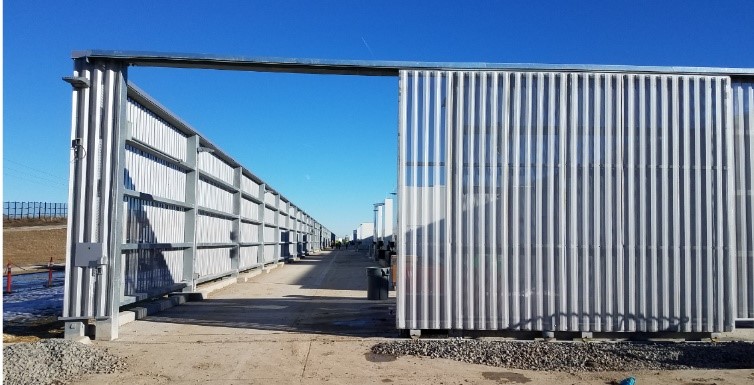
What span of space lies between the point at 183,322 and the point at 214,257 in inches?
298

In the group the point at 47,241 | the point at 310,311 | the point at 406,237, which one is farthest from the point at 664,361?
the point at 47,241

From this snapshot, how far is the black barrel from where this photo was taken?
15480mm

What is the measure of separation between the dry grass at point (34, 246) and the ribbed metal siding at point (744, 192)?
4103 centimetres

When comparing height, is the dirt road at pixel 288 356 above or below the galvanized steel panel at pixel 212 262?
below

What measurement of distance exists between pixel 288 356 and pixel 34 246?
48419mm

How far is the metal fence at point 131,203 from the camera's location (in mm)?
9516

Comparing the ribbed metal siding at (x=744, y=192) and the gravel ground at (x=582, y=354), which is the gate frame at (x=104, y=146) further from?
the gravel ground at (x=582, y=354)

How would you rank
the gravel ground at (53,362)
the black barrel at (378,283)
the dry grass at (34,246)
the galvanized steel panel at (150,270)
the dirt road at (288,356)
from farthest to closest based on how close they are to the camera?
1. the dry grass at (34,246)
2. the black barrel at (378,283)
3. the galvanized steel panel at (150,270)
4. the dirt road at (288,356)
5. the gravel ground at (53,362)

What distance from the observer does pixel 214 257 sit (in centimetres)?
1909

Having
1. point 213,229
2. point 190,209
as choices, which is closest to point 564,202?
point 190,209

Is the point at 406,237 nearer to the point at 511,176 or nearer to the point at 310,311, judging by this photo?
the point at 511,176

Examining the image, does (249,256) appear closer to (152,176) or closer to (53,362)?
(152,176)

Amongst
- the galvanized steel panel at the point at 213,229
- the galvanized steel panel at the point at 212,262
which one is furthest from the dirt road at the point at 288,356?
the galvanized steel panel at the point at 213,229

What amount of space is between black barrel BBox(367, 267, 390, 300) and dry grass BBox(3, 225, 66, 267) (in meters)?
32.5
